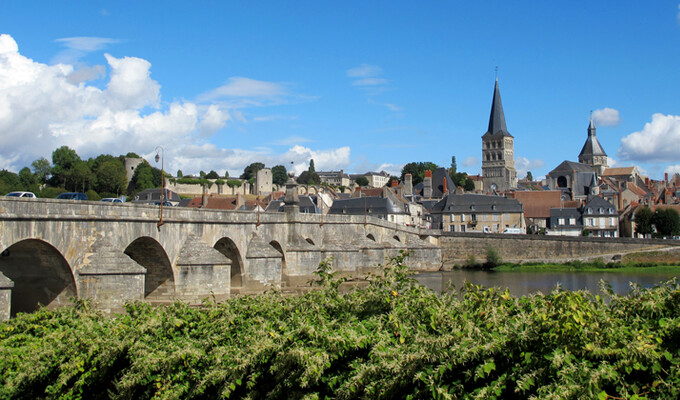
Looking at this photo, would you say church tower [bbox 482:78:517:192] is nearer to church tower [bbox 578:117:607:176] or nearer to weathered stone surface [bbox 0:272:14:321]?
church tower [bbox 578:117:607:176]

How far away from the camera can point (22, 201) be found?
1841 centimetres

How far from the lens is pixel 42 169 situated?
105062 millimetres

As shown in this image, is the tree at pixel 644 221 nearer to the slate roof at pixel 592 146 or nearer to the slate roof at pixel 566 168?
the slate roof at pixel 566 168

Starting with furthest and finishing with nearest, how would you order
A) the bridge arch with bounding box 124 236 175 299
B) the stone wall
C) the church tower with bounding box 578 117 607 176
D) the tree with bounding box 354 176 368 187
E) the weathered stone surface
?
the tree with bounding box 354 176 368 187 → the church tower with bounding box 578 117 607 176 → the stone wall → the bridge arch with bounding box 124 236 175 299 → the weathered stone surface

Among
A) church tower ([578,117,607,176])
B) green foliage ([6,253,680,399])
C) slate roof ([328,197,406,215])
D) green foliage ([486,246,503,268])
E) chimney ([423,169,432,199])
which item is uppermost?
church tower ([578,117,607,176])

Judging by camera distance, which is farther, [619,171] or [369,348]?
[619,171]

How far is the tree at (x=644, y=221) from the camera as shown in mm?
72625

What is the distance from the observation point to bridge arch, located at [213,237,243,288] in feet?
103

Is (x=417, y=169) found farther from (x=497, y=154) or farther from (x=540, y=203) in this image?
(x=540, y=203)

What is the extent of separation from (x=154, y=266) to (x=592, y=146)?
470 feet

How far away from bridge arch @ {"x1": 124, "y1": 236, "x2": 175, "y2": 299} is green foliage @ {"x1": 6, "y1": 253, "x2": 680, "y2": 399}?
10.3m

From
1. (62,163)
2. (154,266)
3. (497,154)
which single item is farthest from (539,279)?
(497,154)

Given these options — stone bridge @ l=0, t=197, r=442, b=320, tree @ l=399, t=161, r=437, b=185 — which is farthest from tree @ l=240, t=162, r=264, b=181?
stone bridge @ l=0, t=197, r=442, b=320

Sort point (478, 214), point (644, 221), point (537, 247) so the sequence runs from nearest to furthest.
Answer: point (537, 247)
point (644, 221)
point (478, 214)
